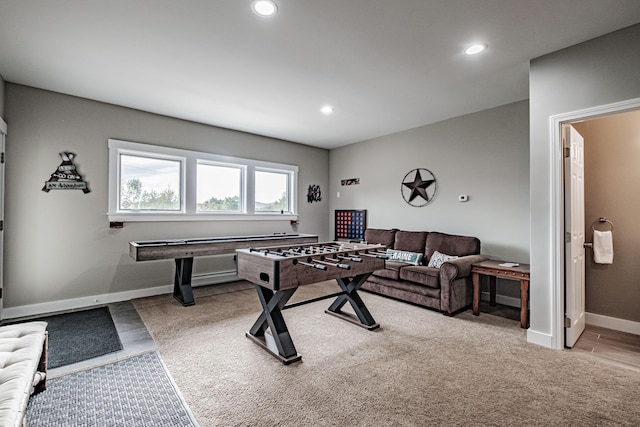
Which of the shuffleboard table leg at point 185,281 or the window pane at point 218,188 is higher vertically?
the window pane at point 218,188

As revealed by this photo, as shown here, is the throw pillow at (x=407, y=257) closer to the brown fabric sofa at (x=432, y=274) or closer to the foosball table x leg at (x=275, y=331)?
the brown fabric sofa at (x=432, y=274)

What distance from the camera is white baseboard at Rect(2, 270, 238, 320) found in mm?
3424

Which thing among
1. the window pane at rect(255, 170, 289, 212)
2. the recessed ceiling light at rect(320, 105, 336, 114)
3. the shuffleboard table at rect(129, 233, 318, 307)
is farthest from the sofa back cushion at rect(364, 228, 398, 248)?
the recessed ceiling light at rect(320, 105, 336, 114)

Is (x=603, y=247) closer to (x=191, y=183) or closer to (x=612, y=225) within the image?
(x=612, y=225)

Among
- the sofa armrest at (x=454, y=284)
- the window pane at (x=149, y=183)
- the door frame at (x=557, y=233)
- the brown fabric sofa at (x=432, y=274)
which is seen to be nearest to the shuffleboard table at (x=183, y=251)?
the window pane at (x=149, y=183)

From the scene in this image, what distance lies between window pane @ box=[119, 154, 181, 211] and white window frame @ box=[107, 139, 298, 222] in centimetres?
9

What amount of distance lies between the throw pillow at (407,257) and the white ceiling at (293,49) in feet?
6.60

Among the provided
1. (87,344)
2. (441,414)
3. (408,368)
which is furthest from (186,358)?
(441,414)

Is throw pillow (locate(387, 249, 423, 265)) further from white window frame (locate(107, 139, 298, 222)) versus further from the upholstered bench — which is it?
the upholstered bench

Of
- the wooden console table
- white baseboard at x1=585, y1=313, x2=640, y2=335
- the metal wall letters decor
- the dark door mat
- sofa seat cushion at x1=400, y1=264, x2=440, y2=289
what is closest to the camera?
the dark door mat

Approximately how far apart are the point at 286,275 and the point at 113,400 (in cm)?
134

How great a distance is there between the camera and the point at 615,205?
319 cm

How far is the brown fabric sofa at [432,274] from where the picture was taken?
11.3ft

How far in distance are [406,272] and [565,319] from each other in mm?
1583
